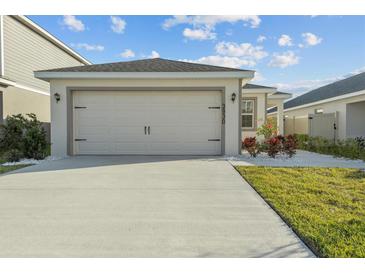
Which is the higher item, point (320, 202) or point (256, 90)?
point (256, 90)

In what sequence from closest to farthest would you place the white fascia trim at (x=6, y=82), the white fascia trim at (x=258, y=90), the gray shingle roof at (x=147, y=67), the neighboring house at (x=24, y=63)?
1. the gray shingle roof at (x=147, y=67)
2. the white fascia trim at (x=6, y=82)
3. the neighboring house at (x=24, y=63)
4. the white fascia trim at (x=258, y=90)

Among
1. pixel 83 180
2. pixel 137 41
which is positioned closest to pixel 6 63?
pixel 137 41

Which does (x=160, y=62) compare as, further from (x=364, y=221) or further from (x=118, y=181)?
(x=364, y=221)

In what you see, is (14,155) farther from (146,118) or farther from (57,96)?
(146,118)

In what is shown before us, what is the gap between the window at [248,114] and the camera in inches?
509

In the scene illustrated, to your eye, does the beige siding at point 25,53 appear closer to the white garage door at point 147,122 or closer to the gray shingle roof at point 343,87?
the white garage door at point 147,122

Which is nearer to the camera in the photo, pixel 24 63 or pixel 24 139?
pixel 24 139

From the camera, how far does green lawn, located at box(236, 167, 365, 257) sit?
2984 millimetres

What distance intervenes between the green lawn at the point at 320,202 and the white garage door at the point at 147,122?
3.07 meters

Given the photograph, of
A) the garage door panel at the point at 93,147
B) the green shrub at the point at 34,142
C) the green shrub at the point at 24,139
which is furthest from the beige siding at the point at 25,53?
the garage door panel at the point at 93,147

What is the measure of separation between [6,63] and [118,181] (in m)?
10.4

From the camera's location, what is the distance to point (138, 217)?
3.76 m

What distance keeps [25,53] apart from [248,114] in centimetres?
1199

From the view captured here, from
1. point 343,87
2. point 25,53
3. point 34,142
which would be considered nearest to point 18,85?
point 25,53
